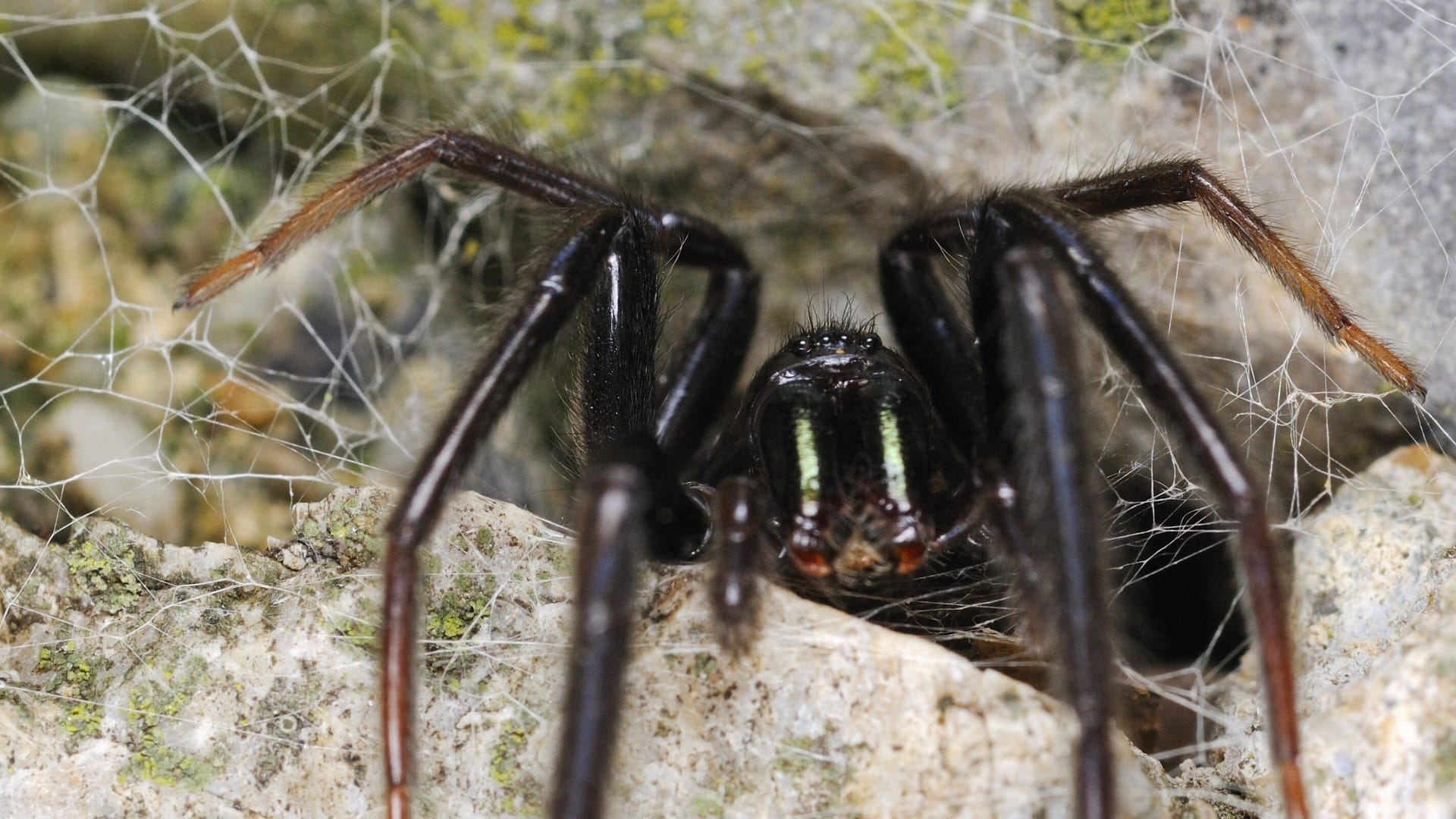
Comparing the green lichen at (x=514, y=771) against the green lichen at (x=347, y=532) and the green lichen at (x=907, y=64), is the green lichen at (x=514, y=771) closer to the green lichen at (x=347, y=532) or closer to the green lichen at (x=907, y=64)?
the green lichen at (x=347, y=532)

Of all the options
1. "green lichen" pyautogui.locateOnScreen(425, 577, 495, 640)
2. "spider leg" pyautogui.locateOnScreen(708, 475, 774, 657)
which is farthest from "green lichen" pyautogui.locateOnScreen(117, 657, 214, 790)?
"spider leg" pyautogui.locateOnScreen(708, 475, 774, 657)

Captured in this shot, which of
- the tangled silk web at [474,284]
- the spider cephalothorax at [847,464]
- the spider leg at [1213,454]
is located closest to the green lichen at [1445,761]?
the spider leg at [1213,454]

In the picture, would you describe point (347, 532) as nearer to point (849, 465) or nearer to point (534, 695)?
point (534, 695)

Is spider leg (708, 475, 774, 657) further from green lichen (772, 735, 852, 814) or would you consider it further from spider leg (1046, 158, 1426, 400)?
spider leg (1046, 158, 1426, 400)

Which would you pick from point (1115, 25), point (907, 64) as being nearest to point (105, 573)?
point (907, 64)

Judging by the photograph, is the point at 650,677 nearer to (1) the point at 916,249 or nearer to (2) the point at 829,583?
(2) the point at 829,583

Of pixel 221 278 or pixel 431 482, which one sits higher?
pixel 221 278

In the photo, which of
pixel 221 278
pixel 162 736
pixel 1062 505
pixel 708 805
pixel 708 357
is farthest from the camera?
pixel 708 357

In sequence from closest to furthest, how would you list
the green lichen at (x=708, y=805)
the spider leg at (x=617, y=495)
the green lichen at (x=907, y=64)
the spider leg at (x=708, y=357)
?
the spider leg at (x=617, y=495) → the green lichen at (x=708, y=805) → the spider leg at (x=708, y=357) → the green lichen at (x=907, y=64)
